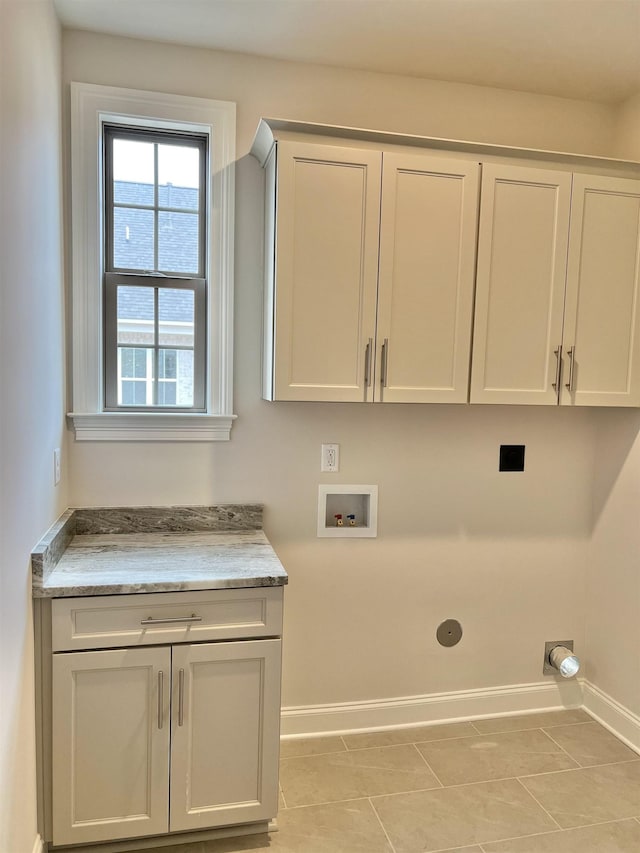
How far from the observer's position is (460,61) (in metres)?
2.35

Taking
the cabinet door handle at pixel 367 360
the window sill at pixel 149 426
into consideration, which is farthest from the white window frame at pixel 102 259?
the cabinet door handle at pixel 367 360

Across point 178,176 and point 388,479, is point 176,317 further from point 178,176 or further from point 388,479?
point 388,479

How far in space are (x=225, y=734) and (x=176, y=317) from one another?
1.54 meters

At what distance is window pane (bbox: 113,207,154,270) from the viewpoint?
2.36 metres

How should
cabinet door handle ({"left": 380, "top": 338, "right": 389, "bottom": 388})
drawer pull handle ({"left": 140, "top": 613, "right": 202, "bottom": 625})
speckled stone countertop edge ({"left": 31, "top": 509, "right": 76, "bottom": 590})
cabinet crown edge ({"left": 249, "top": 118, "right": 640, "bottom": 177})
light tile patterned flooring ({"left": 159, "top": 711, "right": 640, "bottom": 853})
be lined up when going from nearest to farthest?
1. speckled stone countertop edge ({"left": 31, "top": 509, "right": 76, "bottom": 590})
2. drawer pull handle ({"left": 140, "top": 613, "right": 202, "bottom": 625})
3. light tile patterned flooring ({"left": 159, "top": 711, "right": 640, "bottom": 853})
4. cabinet crown edge ({"left": 249, "top": 118, "right": 640, "bottom": 177})
5. cabinet door handle ({"left": 380, "top": 338, "right": 389, "bottom": 388})

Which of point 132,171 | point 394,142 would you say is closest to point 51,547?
point 132,171

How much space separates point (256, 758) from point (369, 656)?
0.81 metres

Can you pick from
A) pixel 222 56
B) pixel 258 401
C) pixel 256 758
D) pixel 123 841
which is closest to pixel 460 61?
pixel 222 56

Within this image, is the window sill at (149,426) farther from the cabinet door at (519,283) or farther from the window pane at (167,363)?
the cabinet door at (519,283)

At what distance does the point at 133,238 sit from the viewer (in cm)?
237

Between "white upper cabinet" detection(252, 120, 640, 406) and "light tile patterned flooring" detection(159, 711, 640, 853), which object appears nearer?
"light tile patterned flooring" detection(159, 711, 640, 853)

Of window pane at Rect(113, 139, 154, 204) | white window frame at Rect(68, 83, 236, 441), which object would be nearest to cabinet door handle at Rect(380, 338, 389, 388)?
white window frame at Rect(68, 83, 236, 441)

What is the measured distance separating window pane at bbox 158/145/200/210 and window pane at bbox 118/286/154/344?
37cm

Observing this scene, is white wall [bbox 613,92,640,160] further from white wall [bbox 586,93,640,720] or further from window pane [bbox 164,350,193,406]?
window pane [bbox 164,350,193,406]
